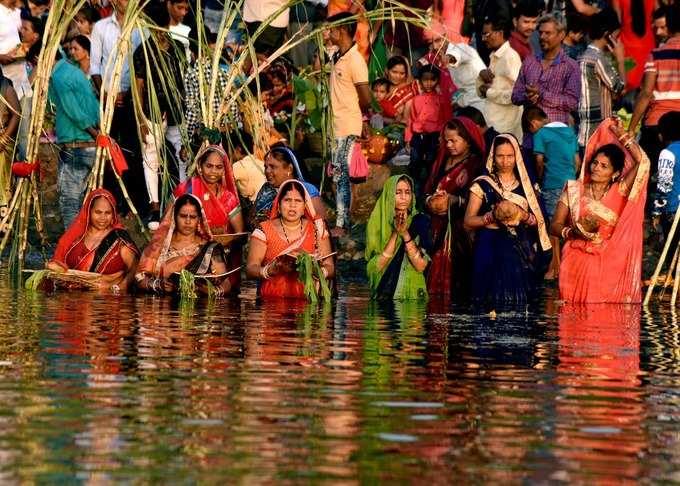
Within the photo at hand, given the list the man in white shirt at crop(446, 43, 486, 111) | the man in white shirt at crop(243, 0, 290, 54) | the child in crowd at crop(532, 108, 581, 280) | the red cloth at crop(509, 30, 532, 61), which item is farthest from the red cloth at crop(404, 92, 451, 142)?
the man in white shirt at crop(243, 0, 290, 54)

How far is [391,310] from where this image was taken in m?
14.5

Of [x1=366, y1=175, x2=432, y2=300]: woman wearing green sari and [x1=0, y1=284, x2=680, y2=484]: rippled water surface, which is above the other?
[x1=366, y1=175, x2=432, y2=300]: woman wearing green sari

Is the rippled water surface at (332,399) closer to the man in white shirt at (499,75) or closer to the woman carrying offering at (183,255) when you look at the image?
the woman carrying offering at (183,255)

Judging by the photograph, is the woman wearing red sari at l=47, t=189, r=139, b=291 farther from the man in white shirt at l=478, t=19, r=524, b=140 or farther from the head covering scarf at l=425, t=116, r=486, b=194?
the man in white shirt at l=478, t=19, r=524, b=140

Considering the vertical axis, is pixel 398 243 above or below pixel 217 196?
below

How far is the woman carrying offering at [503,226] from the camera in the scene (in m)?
15.5

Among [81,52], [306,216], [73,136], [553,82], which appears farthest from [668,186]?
[81,52]

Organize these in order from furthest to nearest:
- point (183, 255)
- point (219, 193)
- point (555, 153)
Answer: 1. point (555, 153)
2. point (219, 193)
3. point (183, 255)

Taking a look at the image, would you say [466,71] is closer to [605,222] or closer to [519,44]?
[519,44]

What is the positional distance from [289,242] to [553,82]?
3.55 meters

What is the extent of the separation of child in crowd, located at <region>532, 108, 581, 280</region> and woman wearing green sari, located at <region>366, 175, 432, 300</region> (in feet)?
6.39

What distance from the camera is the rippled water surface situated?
725cm

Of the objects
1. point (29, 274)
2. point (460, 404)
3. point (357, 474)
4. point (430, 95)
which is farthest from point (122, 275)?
point (357, 474)

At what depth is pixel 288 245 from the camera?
15.2 m
